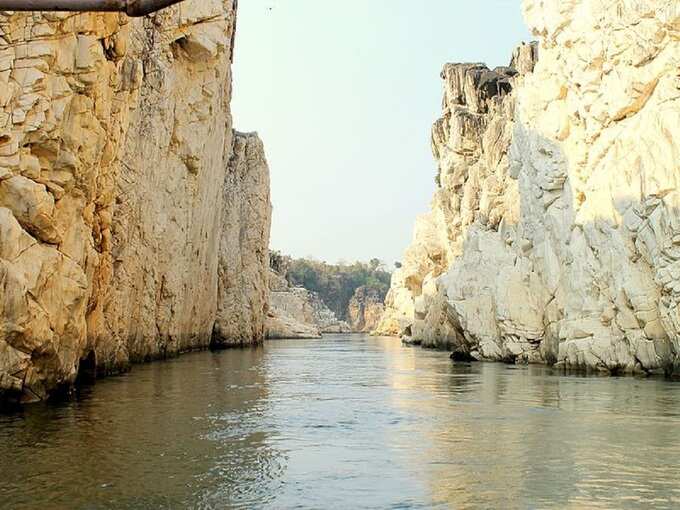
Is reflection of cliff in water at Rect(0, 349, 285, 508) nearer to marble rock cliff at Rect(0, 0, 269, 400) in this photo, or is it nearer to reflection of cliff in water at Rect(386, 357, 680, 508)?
marble rock cliff at Rect(0, 0, 269, 400)

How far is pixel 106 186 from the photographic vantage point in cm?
1803

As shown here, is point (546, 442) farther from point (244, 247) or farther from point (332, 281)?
point (332, 281)

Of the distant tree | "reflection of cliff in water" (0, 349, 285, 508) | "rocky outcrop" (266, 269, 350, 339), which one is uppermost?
the distant tree

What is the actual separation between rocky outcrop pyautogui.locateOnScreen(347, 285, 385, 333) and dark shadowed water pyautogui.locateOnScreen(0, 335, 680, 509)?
11086cm

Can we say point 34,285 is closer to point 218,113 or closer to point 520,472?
point 520,472

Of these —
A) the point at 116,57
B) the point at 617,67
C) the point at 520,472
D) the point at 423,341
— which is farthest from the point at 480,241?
the point at 520,472

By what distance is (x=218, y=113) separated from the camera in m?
41.1

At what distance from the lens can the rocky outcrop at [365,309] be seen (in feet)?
425

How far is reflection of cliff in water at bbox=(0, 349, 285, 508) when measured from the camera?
785 cm

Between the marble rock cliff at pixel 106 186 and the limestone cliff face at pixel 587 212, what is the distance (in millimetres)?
12675

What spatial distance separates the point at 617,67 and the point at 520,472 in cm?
1729

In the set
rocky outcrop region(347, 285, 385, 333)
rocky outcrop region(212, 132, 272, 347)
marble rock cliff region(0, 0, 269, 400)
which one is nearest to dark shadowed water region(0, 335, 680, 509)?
marble rock cliff region(0, 0, 269, 400)

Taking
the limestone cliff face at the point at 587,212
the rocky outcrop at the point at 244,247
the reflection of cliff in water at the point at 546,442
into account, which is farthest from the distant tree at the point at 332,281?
the reflection of cliff in water at the point at 546,442

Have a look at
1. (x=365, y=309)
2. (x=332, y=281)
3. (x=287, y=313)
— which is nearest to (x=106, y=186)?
(x=287, y=313)
